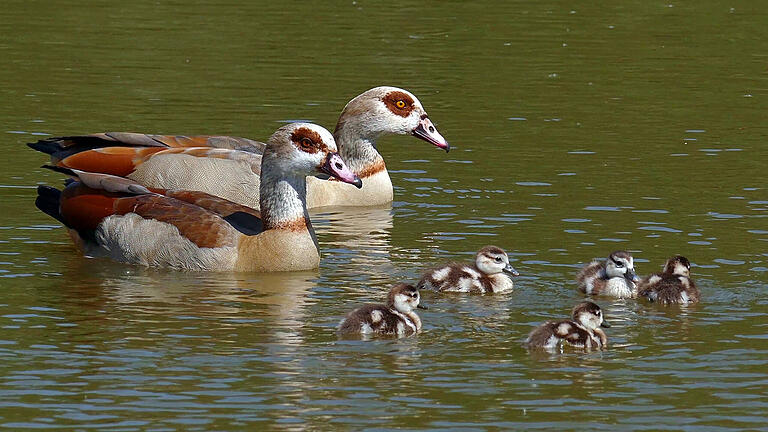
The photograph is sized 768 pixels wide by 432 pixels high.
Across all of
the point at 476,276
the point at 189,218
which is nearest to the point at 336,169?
the point at 189,218

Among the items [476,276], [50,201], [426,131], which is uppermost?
[426,131]

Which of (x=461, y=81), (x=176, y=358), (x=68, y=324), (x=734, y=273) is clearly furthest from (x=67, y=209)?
(x=461, y=81)

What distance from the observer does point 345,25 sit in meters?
28.3

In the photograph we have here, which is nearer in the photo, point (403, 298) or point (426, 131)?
point (403, 298)

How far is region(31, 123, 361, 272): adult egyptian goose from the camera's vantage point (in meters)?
14.1

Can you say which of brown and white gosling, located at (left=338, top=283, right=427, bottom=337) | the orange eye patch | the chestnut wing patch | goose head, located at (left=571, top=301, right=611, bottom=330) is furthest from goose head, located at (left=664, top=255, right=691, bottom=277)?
the orange eye patch

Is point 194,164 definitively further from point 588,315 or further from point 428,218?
point 588,315

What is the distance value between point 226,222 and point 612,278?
3.41 metres

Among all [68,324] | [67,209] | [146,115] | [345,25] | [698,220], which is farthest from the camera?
[345,25]

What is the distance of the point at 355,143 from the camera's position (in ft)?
60.1

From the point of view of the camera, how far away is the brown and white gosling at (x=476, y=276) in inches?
519

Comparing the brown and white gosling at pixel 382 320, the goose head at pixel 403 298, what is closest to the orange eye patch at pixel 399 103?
the goose head at pixel 403 298

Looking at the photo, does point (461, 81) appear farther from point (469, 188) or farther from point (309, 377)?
point (309, 377)

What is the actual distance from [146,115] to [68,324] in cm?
905
